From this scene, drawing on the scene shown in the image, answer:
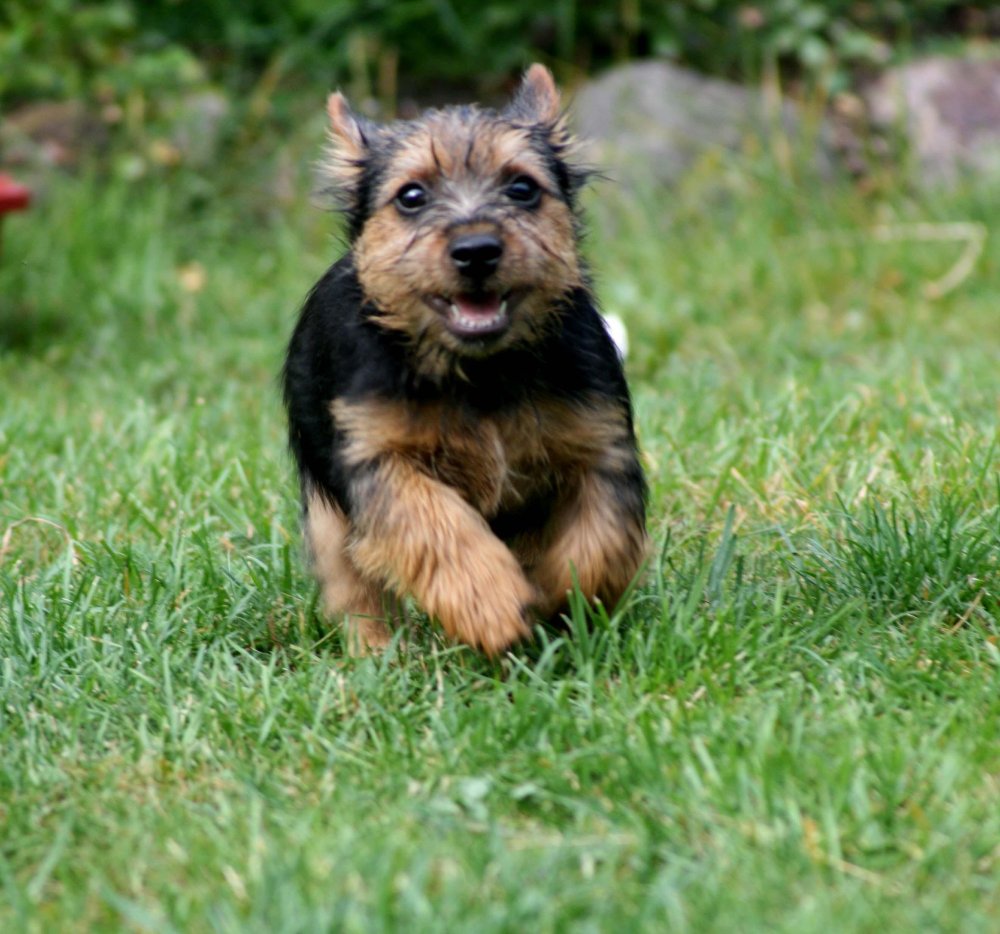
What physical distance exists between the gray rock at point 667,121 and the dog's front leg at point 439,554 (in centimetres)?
547

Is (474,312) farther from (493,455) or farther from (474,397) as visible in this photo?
(493,455)

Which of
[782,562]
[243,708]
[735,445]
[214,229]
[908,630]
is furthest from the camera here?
[214,229]

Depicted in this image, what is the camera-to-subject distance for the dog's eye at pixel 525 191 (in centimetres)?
370

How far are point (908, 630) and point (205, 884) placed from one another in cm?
175

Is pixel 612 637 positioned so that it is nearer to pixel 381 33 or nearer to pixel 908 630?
pixel 908 630

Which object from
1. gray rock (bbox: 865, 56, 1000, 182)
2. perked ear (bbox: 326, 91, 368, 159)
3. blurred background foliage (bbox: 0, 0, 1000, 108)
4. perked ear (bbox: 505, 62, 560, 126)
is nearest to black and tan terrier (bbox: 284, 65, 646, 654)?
perked ear (bbox: 326, 91, 368, 159)

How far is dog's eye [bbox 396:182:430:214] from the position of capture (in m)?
3.71

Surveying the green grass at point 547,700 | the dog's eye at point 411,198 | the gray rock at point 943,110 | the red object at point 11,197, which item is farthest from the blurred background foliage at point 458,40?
the dog's eye at point 411,198

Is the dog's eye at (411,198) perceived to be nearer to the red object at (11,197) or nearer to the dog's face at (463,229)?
the dog's face at (463,229)

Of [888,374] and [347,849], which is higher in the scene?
[888,374]

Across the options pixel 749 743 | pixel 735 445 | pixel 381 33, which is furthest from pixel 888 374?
pixel 381 33

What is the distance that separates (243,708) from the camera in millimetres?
3369

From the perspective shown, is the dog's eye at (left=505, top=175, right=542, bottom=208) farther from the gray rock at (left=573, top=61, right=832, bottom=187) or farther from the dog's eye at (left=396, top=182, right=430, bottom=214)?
the gray rock at (left=573, top=61, right=832, bottom=187)

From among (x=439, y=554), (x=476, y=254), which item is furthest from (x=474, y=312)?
(x=439, y=554)
